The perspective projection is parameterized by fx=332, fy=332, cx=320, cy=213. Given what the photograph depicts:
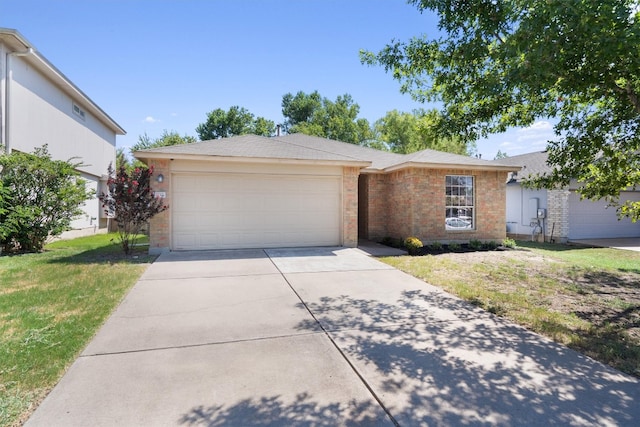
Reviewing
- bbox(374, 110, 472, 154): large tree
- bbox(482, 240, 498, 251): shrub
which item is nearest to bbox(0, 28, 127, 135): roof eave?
bbox(482, 240, 498, 251): shrub

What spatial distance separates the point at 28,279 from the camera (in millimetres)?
6469

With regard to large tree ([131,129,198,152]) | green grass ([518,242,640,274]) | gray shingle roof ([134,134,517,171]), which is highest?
large tree ([131,129,198,152])

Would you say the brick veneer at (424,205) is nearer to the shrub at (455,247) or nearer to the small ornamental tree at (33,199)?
the shrub at (455,247)

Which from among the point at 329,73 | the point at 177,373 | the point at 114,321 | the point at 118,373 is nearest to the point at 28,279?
the point at 114,321

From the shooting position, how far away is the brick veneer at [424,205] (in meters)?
11.6

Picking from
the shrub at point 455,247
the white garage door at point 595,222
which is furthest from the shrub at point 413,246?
the white garage door at point 595,222

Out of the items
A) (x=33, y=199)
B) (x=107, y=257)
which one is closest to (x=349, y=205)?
(x=107, y=257)

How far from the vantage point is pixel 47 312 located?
14.8ft

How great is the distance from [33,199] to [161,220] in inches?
162

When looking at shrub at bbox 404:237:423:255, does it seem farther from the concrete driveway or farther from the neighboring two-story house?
the neighboring two-story house

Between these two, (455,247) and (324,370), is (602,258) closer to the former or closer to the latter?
(455,247)

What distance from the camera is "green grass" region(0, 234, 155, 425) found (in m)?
2.76

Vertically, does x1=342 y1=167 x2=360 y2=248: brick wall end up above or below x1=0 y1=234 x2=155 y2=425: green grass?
above

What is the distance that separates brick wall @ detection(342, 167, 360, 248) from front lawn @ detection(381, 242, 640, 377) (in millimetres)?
2076
